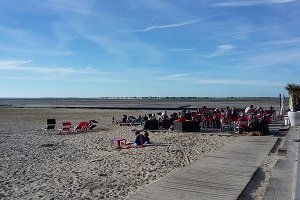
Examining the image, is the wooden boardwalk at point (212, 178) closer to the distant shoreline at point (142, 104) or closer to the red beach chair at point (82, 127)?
the red beach chair at point (82, 127)

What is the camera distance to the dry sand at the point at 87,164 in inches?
296

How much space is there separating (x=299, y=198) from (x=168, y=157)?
566cm

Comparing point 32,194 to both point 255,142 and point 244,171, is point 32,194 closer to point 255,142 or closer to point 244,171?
point 244,171

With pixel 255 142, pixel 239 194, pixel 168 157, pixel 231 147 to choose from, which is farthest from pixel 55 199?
pixel 255 142

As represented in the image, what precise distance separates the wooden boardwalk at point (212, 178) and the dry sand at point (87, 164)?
517 millimetres

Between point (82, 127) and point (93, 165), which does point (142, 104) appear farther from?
point (93, 165)

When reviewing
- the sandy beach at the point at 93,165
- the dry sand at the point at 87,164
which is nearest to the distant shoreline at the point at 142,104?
the dry sand at the point at 87,164

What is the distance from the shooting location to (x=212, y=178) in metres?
7.71

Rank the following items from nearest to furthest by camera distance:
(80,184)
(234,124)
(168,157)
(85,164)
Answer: (80,184) → (85,164) → (168,157) → (234,124)

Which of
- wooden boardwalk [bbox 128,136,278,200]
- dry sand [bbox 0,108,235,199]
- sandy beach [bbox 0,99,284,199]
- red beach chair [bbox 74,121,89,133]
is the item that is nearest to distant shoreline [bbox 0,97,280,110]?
red beach chair [bbox 74,121,89,133]

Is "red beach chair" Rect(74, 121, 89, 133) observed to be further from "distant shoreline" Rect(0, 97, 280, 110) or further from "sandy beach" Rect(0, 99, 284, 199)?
"distant shoreline" Rect(0, 97, 280, 110)

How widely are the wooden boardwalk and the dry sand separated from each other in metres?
0.52

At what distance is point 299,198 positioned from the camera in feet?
18.4

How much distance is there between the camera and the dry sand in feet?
24.7
